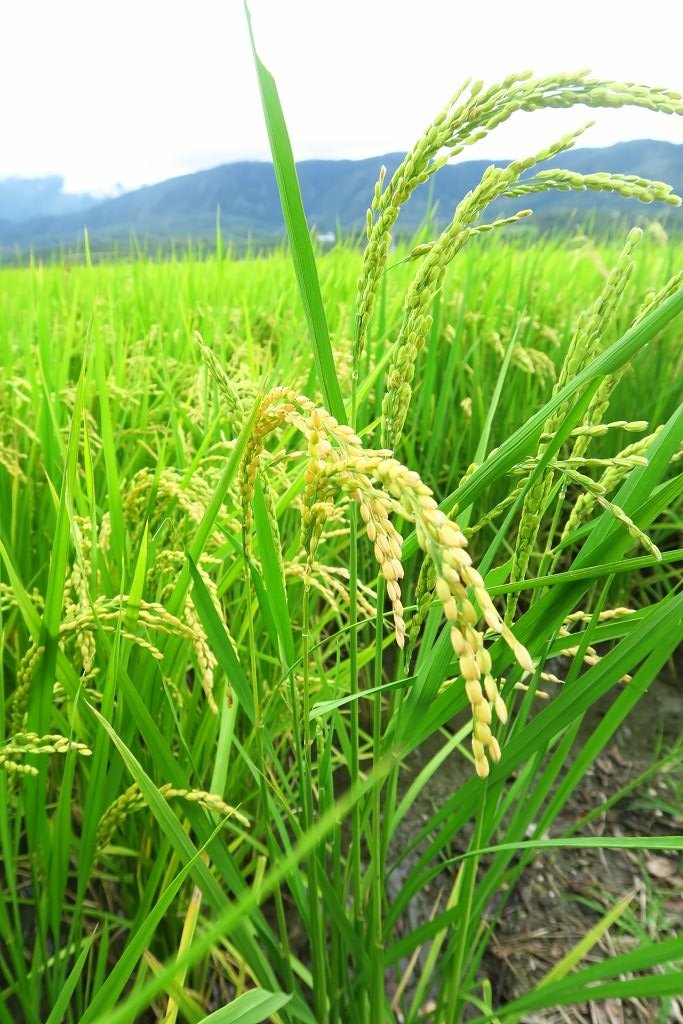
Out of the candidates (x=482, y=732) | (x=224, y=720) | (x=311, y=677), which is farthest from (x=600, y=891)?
(x=482, y=732)

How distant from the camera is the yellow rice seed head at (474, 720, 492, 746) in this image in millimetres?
361

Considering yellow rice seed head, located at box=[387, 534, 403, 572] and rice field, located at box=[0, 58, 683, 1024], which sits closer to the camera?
yellow rice seed head, located at box=[387, 534, 403, 572]

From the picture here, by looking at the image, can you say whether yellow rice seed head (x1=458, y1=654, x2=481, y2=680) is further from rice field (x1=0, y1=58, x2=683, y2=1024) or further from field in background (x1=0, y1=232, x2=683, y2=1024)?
field in background (x1=0, y1=232, x2=683, y2=1024)

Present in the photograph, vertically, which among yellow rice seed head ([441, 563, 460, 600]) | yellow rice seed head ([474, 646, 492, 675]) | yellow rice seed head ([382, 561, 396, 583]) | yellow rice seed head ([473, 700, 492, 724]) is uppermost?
yellow rice seed head ([441, 563, 460, 600])

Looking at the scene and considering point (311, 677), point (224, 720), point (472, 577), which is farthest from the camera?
point (311, 677)

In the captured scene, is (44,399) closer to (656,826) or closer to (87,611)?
(87,611)

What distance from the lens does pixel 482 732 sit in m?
0.36

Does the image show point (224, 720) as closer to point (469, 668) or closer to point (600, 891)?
point (469, 668)

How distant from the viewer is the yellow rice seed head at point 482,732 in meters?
0.36

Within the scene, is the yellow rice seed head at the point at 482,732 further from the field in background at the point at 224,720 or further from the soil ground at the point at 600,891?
the soil ground at the point at 600,891

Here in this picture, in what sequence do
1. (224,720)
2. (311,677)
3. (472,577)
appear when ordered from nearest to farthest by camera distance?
(472,577) → (224,720) → (311,677)

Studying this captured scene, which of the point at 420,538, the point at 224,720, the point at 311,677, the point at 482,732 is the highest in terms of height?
the point at 420,538

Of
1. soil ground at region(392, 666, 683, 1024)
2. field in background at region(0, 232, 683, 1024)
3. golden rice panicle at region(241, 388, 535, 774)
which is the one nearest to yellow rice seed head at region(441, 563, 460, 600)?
golden rice panicle at region(241, 388, 535, 774)

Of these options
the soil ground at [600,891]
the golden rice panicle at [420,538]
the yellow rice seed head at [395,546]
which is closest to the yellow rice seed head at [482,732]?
the golden rice panicle at [420,538]
